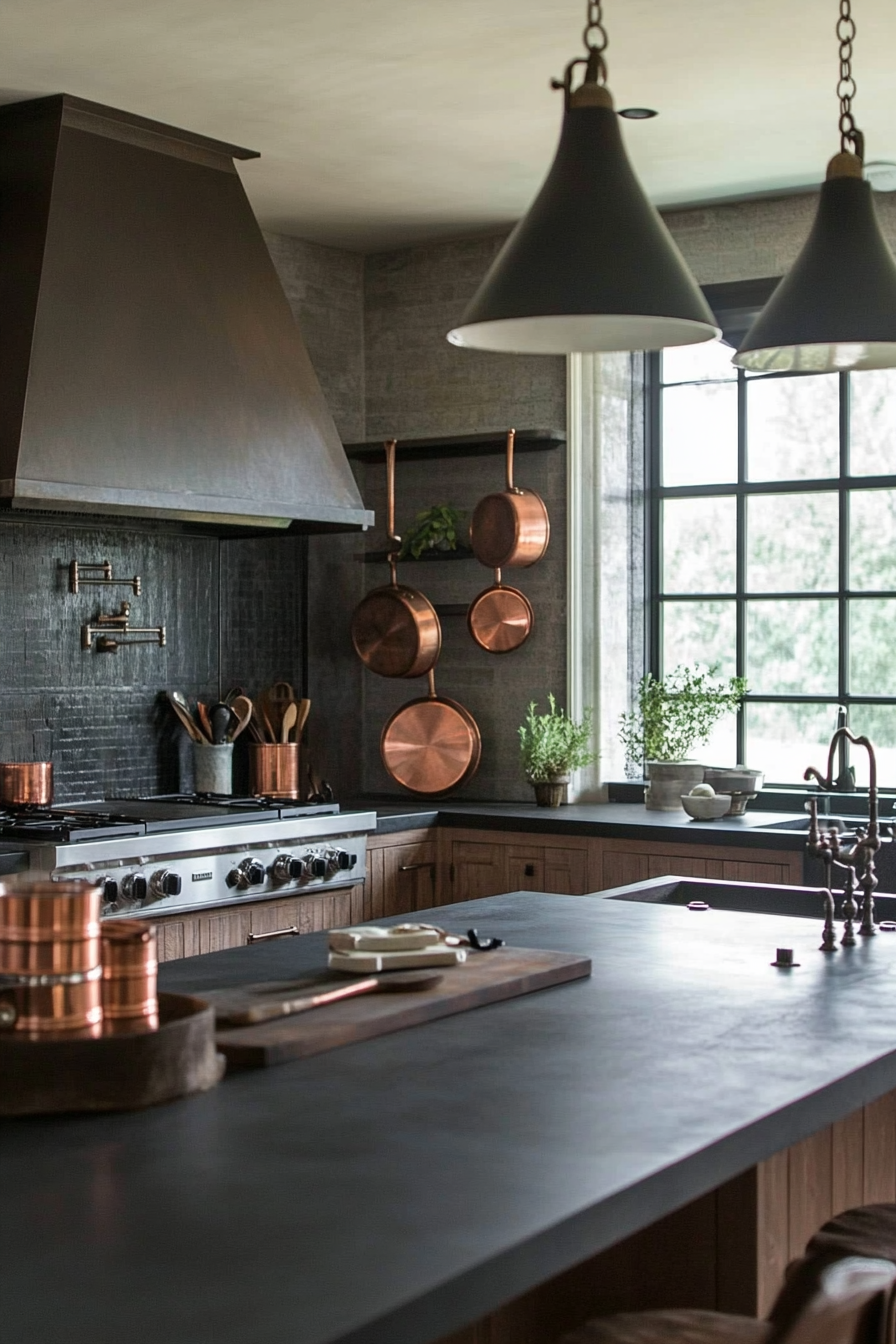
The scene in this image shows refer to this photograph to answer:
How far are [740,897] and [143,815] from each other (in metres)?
1.85

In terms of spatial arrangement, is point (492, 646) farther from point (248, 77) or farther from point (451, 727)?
point (248, 77)

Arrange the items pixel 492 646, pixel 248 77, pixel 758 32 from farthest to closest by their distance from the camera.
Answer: pixel 492 646, pixel 248 77, pixel 758 32

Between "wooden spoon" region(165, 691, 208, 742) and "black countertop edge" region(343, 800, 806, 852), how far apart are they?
55cm

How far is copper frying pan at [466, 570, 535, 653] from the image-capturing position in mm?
6000

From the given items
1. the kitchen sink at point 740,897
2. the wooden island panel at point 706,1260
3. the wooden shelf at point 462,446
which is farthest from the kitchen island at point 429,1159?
the wooden shelf at point 462,446

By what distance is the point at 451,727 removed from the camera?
20.0ft

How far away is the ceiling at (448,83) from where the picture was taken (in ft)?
13.1

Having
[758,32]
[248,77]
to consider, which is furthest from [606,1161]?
[248,77]

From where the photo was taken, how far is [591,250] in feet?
7.80

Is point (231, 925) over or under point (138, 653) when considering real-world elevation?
under

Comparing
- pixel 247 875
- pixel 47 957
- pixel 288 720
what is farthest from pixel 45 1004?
pixel 288 720

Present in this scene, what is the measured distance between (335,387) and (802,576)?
189 centimetres

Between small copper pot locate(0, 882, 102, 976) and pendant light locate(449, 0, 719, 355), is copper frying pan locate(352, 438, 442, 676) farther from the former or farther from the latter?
small copper pot locate(0, 882, 102, 976)

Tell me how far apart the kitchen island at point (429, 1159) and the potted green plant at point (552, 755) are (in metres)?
3.02
